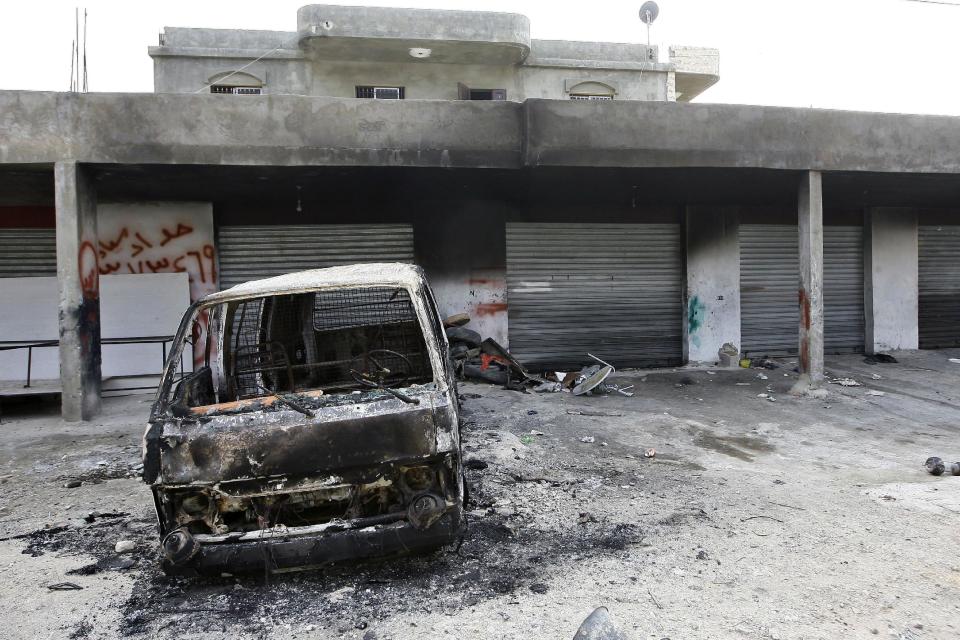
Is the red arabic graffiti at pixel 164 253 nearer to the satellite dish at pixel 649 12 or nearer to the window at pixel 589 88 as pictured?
the window at pixel 589 88

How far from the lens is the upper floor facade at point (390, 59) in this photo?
12.0 m

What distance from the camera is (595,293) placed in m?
10.1

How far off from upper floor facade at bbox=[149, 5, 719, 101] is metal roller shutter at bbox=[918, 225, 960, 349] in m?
7.48

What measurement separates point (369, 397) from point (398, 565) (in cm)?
100

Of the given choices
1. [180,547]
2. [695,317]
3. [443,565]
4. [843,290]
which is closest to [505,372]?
[695,317]

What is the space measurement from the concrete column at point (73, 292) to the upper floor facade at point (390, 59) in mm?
6829

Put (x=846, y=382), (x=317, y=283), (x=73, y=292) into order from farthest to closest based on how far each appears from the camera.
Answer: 1. (x=846, y=382)
2. (x=73, y=292)
3. (x=317, y=283)

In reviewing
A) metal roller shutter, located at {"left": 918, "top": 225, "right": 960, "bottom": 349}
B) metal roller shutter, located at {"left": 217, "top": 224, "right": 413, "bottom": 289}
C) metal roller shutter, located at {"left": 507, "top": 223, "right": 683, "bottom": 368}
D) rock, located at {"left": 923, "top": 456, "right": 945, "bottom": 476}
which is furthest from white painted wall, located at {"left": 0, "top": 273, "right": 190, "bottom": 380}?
metal roller shutter, located at {"left": 918, "top": 225, "right": 960, "bottom": 349}

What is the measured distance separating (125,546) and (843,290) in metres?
12.5

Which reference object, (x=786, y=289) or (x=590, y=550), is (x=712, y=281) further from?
(x=590, y=550)

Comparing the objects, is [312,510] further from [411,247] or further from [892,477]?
[411,247]

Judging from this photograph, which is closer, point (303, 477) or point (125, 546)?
point (303, 477)

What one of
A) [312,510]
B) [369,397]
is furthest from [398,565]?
[369,397]

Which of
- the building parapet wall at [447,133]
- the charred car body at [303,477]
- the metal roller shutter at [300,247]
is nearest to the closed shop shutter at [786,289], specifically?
the building parapet wall at [447,133]
